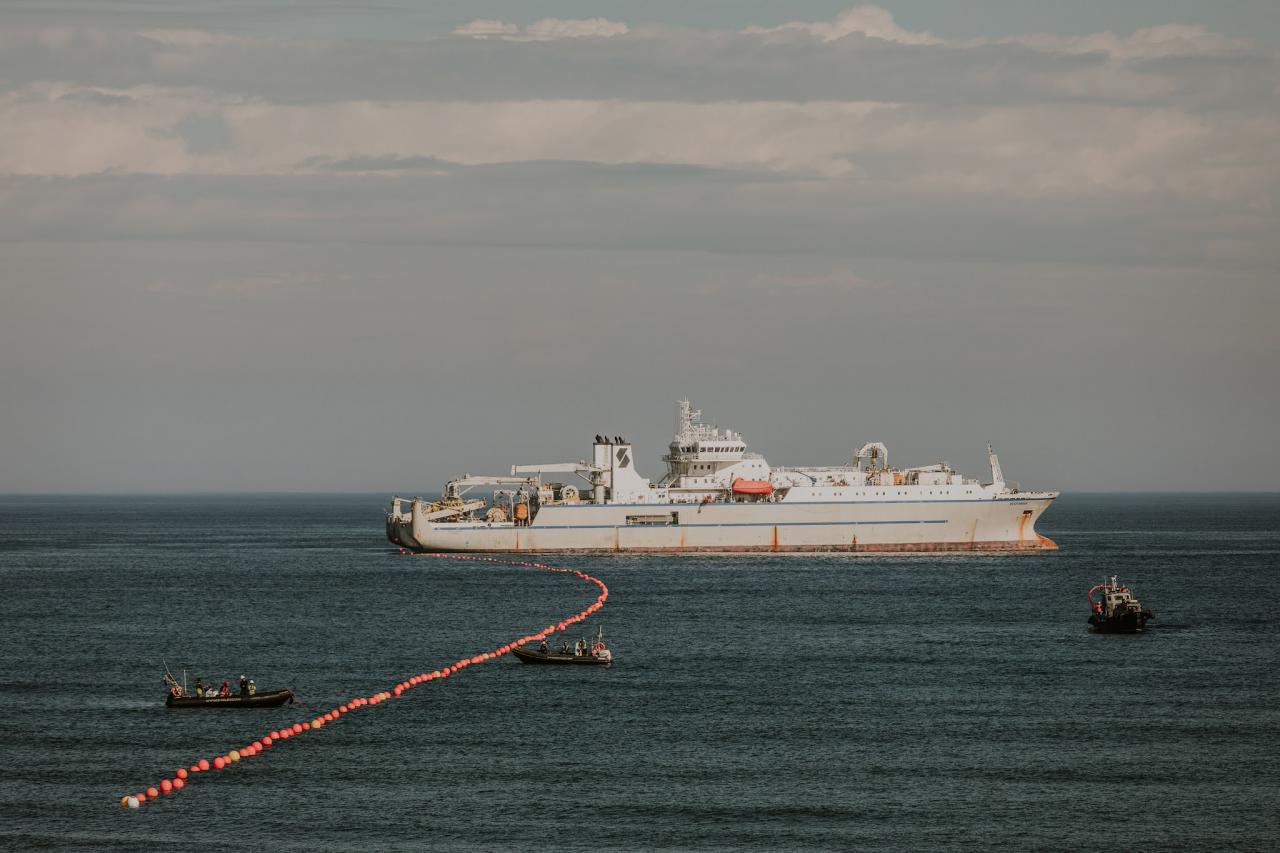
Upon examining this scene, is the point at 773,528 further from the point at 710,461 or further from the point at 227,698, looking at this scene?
the point at 227,698

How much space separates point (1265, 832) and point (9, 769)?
37869 mm

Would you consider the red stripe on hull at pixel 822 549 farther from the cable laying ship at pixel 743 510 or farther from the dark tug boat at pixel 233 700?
the dark tug boat at pixel 233 700

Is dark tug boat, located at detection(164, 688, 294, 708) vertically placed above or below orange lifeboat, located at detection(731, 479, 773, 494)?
below

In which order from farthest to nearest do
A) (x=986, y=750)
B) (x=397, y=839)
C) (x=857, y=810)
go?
1. (x=986, y=750)
2. (x=857, y=810)
3. (x=397, y=839)

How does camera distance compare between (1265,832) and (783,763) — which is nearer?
(1265,832)

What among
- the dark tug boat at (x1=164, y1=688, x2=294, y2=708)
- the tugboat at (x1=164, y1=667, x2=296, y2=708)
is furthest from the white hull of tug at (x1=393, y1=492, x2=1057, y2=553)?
the dark tug boat at (x1=164, y1=688, x2=294, y2=708)

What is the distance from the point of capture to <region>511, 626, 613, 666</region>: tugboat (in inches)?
2832

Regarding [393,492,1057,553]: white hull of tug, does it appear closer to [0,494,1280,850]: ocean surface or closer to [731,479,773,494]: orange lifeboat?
[731,479,773,494]: orange lifeboat

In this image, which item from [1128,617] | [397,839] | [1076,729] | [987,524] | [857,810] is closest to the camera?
[397,839]

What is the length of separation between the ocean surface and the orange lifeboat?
67.6 ft

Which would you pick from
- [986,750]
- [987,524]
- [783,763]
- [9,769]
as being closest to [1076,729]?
[986,750]

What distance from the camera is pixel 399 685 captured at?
66.9 metres

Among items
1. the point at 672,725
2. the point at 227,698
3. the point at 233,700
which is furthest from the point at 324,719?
the point at 672,725

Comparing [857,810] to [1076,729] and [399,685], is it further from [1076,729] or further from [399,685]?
[399,685]
